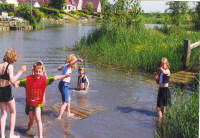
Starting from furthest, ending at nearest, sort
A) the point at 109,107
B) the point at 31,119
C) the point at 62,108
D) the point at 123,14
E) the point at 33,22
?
1. the point at 33,22
2. the point at 123,14
3. the point at 109,107
4. the point at 62,108
5. the point at 31,119

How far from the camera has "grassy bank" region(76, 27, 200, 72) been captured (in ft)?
41.5

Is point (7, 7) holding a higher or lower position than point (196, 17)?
higher

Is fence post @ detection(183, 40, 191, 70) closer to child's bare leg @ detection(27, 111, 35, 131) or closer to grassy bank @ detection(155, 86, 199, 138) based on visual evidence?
grassy bank @ detection(155, 86, 199, 138)

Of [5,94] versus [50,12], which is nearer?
[5,94]

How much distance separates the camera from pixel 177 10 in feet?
91.9

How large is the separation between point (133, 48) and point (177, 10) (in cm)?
1551

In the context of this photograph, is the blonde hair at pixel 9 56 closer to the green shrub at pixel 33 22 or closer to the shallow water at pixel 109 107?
the shallow water at pixel 109 107

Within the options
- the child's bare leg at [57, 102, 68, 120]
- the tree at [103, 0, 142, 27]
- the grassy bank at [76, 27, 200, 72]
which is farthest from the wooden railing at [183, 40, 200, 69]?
the child's bare leg at [57, 102, 68, 120]

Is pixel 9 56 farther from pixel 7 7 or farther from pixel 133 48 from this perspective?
pixel 7 7

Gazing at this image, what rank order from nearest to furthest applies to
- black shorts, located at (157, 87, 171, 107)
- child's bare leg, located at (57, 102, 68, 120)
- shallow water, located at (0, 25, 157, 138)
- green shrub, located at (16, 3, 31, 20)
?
shallow water, located at (0, 25, 157, 138), child's bare leg, located at (57, 102, 68, 120), black shorts, located at (157, 87, 171, 107), green shrub, located at (16, 3, 31, 20)

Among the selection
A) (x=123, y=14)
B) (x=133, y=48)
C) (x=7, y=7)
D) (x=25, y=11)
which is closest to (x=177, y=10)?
(x=123, y=14)

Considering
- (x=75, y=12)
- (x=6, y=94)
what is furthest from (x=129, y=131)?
(x=75, y=12)

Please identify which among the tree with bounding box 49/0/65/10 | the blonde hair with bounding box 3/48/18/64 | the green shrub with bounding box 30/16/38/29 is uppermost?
the tree with bounding box 49/0/65/10

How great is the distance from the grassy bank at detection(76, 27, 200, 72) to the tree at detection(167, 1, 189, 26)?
1034 cm
